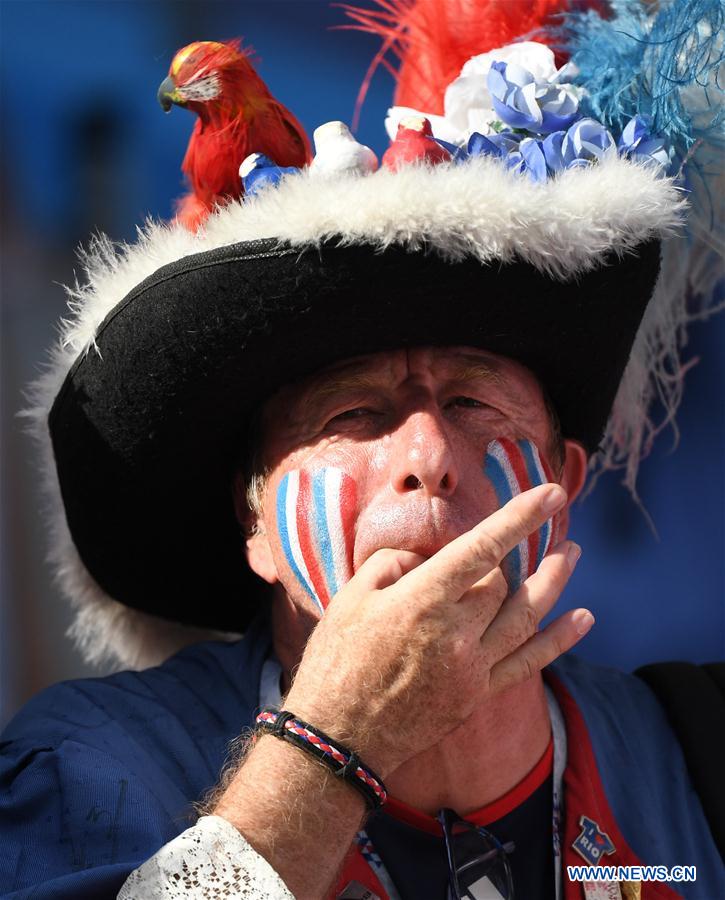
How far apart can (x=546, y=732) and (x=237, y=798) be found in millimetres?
819

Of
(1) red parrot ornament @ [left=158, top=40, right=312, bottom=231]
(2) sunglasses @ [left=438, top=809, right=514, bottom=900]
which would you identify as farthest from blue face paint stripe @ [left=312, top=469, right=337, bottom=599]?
(1) red parrot ornament @ [left=158, top=40, right=312, bottom=231]

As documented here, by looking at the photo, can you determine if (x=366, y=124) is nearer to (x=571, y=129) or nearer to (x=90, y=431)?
(x=571, y=129)

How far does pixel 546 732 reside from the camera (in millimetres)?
2139

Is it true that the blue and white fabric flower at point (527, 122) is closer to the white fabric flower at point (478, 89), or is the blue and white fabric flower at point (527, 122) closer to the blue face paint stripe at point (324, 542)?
the white fabric flower at point (478, 89)

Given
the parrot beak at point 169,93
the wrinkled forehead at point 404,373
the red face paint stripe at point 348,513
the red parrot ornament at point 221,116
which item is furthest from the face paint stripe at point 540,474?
the parrot beak at point 169,93

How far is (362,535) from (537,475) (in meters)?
0.37

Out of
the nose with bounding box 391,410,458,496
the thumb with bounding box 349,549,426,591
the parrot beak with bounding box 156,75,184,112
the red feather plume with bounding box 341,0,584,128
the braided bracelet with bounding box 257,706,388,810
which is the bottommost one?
the braided bracelet with bounding box 257,706,388,810

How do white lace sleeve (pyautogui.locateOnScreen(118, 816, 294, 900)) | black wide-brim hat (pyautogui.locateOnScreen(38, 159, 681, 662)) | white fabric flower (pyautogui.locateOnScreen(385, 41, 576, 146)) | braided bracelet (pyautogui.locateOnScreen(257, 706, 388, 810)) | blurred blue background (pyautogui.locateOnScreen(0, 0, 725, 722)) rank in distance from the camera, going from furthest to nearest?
blurred blue background (pyautogui.locateOnScreen(0, 0, 725, 722)) → white fabric flower (pyautogui.locateOnScreen(385, 41, 576, 146)) → black wide-brim hat (pyautogui.locateOnScreen(38, 159, 681, 662)) → braided bracelet (pyautogui.locateOnScreen(257, 706, 388, 810)) → white lace sleeve (pyautogui.locateOnScreen(118, 816, 294, 900))

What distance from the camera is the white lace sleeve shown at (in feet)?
4.66

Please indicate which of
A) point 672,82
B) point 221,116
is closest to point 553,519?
point 672,82

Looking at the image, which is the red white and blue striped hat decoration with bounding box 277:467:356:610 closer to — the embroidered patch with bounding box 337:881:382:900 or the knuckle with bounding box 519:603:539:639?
the knuckle with bounding box 519:603:539:639

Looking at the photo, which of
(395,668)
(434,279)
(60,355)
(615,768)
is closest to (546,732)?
(615,768)

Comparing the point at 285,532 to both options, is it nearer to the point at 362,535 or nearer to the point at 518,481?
the point at 362,535

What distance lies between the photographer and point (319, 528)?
6.15 feet
